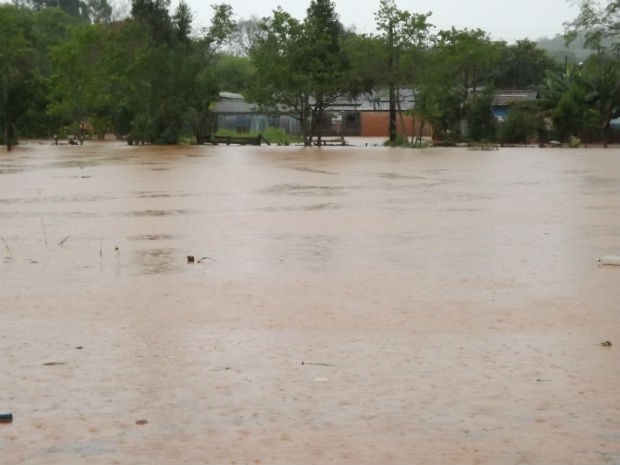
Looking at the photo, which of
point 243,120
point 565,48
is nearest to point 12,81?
point 243,120

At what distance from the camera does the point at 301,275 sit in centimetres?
857

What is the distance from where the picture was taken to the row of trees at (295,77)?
44.1 m

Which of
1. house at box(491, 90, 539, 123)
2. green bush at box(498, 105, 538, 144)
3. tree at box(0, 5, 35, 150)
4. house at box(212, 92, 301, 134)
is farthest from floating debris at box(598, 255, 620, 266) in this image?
house at box(212, 92, 301, 134)

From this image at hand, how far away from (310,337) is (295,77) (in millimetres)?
37869

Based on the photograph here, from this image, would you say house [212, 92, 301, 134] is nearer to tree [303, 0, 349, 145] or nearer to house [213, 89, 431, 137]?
house [213, 89, 431, 137]

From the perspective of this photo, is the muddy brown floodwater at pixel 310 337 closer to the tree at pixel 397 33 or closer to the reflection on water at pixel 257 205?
the reflection on water at pixel 257 205

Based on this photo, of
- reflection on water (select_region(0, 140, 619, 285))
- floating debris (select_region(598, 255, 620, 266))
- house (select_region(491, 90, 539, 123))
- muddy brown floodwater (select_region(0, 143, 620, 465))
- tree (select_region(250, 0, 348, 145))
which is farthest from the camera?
house (select_region(491, 90, 539, 123))

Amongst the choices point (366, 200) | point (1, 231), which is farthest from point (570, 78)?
point (1, 231)

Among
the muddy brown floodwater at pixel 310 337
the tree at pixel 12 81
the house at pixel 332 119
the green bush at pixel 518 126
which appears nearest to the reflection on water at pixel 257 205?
the muddy brown floodwater at pixel 310 337

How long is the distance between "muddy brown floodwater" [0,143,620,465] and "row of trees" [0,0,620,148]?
30.7 m

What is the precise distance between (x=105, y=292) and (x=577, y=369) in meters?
3.77

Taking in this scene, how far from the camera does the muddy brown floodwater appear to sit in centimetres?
432

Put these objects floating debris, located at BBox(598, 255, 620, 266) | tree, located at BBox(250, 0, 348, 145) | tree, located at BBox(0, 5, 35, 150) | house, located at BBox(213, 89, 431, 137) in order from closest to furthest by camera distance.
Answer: floating debris, located at BBox(598, 255, 620, 266), tree, located at BBox(0, 5, 35, 150), tree, located at BBox(250, 0, 348, 145), house, located at BBox(213, 89, 431, 137)

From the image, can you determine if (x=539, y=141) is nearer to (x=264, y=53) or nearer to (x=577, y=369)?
(x=264, y=53)
